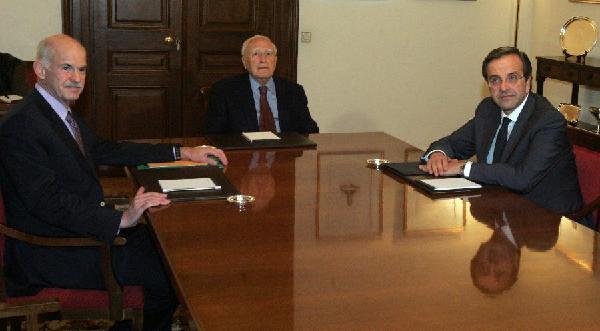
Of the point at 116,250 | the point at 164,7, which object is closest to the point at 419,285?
the point at 116,250

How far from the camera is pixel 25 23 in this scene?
263 inches

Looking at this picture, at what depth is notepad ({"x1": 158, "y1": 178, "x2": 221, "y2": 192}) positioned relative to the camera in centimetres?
327

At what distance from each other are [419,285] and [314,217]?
74 cm

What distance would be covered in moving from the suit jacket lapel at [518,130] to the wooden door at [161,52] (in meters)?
3.76

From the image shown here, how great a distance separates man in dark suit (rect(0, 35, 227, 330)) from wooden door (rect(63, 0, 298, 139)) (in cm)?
361

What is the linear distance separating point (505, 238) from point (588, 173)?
105 cm

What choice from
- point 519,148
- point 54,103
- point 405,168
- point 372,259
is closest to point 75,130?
point 54,103

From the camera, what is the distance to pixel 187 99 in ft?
23.5

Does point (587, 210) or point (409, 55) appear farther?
point (409, 55)

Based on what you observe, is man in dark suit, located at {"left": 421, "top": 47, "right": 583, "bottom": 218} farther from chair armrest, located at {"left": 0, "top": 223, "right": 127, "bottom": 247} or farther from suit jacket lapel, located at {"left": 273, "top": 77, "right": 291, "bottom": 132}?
chair armrest, located at {"left": 0, "top": 223, "right": 127, "bottom": 247}

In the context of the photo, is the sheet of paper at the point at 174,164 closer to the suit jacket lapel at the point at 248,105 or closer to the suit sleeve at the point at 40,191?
the suit sleeve at the point at 40,191

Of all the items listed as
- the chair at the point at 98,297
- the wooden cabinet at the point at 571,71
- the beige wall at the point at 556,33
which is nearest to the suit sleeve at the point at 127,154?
the chair at the point at 98,297

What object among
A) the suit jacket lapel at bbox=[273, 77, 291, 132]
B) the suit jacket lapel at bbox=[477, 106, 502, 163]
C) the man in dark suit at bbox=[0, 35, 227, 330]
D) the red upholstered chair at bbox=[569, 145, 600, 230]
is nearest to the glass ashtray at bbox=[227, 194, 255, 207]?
the man in dark suit at bbox=[0, 35, 227, 330]

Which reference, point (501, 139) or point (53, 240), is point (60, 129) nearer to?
point (53, 240)
